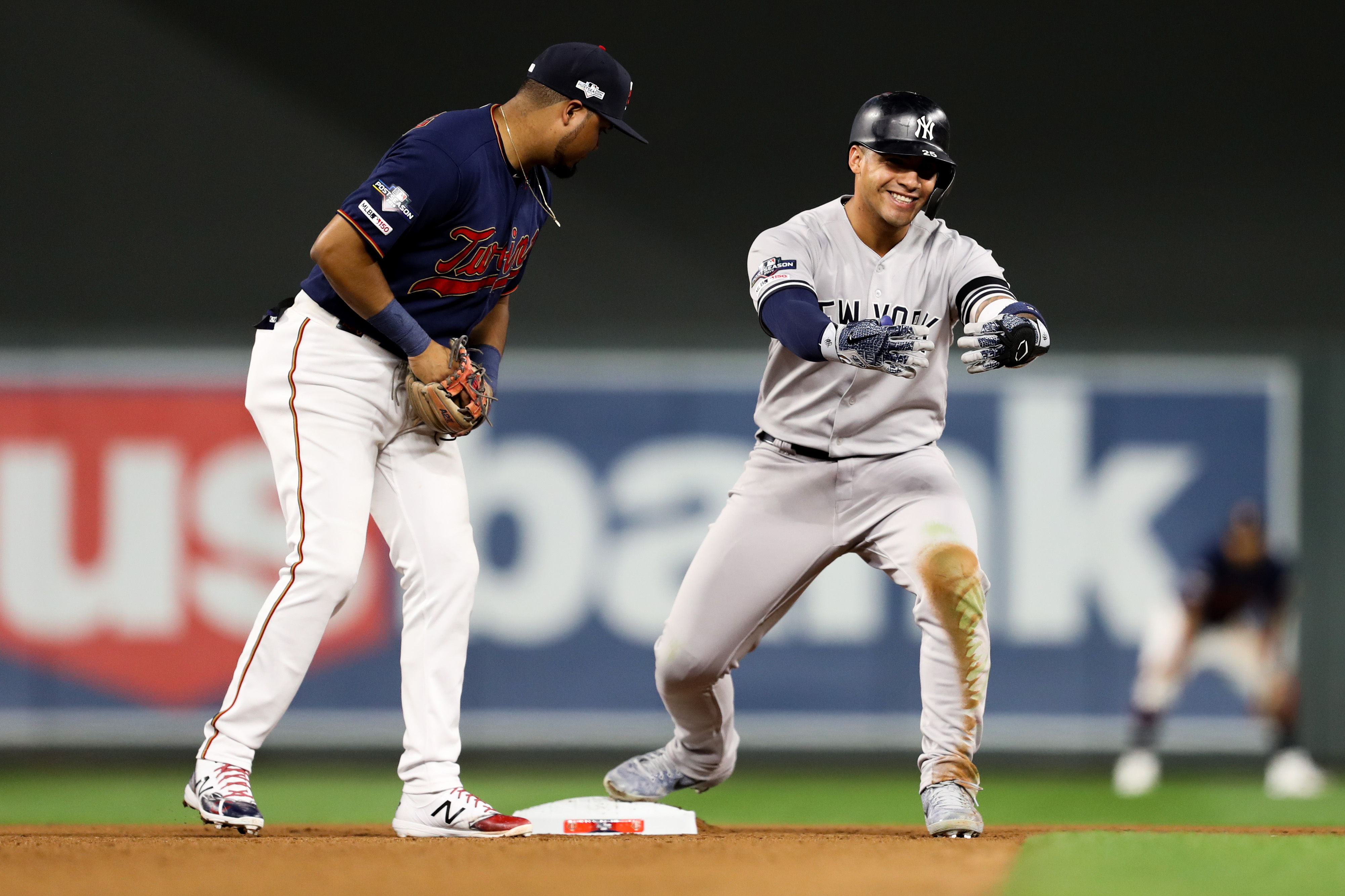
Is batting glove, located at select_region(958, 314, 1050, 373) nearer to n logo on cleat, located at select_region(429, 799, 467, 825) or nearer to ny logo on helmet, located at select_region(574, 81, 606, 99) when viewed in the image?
ny logo on helmet, located at select_region(574, 81, 606, 99)

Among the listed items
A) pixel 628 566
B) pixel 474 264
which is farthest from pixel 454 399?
pixel 628 566

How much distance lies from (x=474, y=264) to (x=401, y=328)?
0.89 ft

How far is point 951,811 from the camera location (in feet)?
11.1

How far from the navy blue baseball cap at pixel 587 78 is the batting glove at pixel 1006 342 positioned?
944 mm

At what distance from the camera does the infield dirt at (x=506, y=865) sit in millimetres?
2662

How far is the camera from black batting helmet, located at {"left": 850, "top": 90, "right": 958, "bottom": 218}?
140 inches

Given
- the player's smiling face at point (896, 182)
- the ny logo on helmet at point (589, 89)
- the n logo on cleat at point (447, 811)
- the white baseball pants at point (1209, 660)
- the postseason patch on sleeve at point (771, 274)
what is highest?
the ny logo on helmet at point (589, 89)

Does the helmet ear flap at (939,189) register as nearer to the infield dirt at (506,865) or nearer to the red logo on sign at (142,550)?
the infield dirt at (506,865)

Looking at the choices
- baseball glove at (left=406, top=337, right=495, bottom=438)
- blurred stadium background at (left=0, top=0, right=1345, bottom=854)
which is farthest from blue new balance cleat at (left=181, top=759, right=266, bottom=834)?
blurred stadium background at (left=0, top=0, right=1345, bottom=854)

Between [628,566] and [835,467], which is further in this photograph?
[628,566]

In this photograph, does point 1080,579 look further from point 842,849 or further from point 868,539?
point 842,849

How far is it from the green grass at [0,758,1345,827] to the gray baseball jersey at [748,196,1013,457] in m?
2.41

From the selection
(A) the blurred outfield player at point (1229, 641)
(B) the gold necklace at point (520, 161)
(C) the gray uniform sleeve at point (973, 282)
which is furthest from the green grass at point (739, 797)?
(B) the gold necklace at point (520, 161)

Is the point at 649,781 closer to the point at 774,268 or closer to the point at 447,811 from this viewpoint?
the point at 447,811
